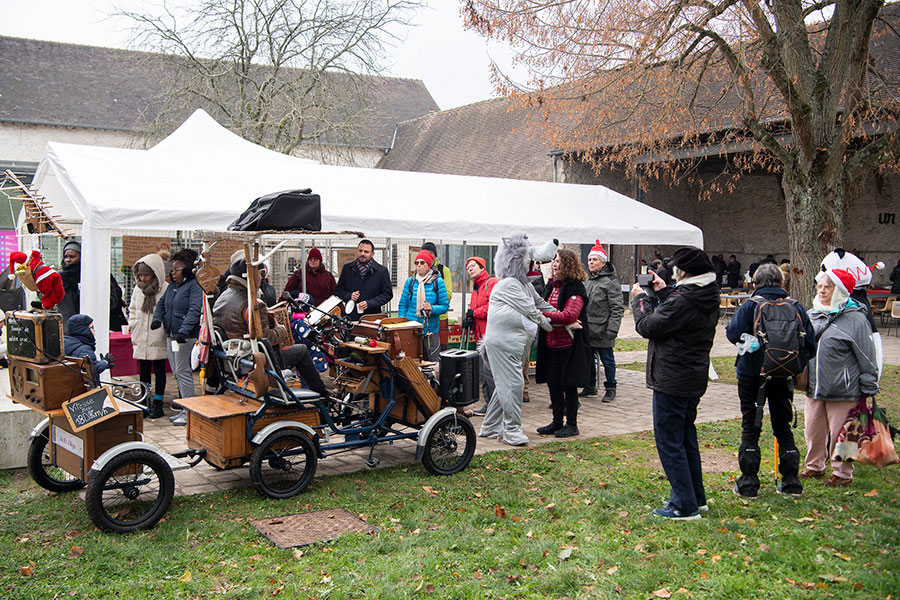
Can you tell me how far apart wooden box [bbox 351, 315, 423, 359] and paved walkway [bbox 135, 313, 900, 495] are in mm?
953

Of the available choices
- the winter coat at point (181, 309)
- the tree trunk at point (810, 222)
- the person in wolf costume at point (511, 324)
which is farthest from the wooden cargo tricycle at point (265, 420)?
the tree trunk at point (810, 222)

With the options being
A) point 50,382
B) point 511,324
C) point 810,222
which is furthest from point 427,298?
point 810,222

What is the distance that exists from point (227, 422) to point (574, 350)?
3235 millimetres

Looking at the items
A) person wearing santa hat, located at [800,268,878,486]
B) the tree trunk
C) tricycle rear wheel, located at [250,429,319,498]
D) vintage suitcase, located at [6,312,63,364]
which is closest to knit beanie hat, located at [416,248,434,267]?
tricycle rear wheel, located at [250,429,319,498]

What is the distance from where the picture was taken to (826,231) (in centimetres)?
998

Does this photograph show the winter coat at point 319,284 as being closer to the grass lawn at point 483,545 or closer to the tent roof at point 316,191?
the tent roof at point 316,191

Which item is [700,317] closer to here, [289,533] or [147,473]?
[289,533]

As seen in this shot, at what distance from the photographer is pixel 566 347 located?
6910mm

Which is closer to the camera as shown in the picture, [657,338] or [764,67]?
[657,338]

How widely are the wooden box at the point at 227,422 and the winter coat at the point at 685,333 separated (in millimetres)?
2453

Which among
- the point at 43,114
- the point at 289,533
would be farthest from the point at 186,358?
the point at 43,114

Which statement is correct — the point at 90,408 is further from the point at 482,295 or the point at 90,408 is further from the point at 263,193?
the point at 482,295

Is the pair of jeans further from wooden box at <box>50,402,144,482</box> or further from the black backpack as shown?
wooden box at <box>50,402,144,482</box>

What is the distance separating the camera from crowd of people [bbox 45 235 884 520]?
4621 mm
